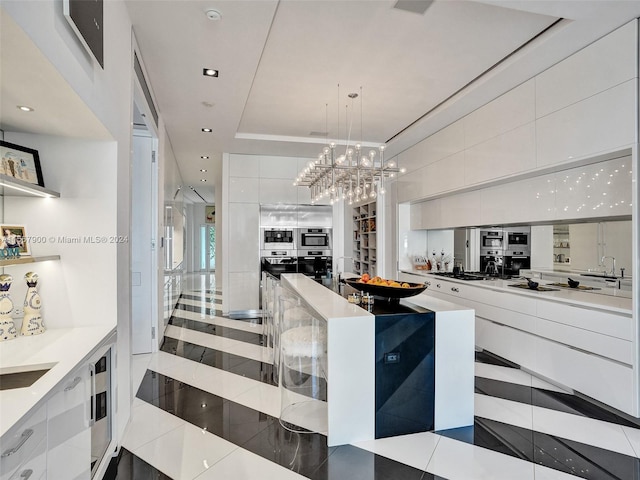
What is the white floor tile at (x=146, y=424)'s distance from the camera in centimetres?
226

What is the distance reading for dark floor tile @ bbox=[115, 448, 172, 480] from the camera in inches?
75.0

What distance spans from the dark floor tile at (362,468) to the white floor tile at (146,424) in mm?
1144

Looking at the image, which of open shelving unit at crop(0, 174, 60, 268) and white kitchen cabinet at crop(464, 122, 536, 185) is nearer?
open shelving unit at crop(0, 174, 60, 268)

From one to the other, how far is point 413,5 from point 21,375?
2919 mm

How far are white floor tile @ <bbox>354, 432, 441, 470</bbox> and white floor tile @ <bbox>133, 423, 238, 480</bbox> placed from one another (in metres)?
0.89

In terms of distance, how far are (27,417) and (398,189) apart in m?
5.40

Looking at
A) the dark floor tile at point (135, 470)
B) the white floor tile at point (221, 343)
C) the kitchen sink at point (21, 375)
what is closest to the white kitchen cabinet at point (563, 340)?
the white floor tile at point (221, 343)

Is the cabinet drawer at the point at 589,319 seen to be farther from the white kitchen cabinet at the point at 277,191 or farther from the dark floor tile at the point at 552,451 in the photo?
the white kitchen cabinet at the point at 277,191

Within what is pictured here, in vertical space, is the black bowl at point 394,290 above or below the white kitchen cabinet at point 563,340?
above

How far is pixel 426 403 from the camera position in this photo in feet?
7.73

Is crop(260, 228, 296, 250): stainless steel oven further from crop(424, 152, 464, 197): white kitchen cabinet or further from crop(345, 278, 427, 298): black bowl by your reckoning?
crop(345, 278, 427, 298): black bowl

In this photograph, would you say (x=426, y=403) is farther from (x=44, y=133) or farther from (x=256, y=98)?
(x=256, y=98)

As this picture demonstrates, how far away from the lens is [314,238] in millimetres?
6129

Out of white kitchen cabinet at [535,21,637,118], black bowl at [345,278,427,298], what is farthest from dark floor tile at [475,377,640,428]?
white kitchen cabinet at [535,21,637,118]
